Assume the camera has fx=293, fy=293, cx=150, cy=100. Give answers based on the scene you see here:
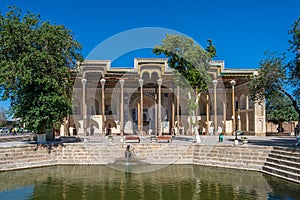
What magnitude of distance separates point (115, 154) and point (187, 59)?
885cm

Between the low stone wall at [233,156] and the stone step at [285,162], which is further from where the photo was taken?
the low stone wall at [233,156]

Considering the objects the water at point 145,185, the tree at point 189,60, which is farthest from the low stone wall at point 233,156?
the tree at point 189,60

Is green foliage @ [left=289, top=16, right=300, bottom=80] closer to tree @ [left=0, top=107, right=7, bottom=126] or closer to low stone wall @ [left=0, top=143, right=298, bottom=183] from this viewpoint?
low stone wall @ [left=0, top=143, right=298, bottom=183]

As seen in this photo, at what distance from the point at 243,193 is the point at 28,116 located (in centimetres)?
1390

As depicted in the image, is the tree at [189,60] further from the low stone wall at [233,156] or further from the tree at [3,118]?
the tree at [3,118]

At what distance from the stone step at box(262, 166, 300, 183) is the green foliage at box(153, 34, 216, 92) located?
8.93 meters

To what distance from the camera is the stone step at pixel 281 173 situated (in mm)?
12789

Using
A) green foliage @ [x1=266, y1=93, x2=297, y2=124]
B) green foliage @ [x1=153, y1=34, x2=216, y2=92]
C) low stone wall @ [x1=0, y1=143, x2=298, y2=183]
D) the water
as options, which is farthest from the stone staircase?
green foliage @ [x1=266, y1=93, x2=297, y2=124]

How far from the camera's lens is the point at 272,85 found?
18688mm

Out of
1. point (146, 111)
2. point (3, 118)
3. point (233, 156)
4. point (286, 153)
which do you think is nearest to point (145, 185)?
point (233, 156)

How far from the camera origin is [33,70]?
18.7 meters

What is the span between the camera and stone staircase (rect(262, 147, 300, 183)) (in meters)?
13.2

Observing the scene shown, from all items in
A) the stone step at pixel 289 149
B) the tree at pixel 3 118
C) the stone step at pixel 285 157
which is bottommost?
the stone step at pixel 285 157

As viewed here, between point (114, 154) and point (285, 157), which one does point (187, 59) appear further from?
point (285, 157)
